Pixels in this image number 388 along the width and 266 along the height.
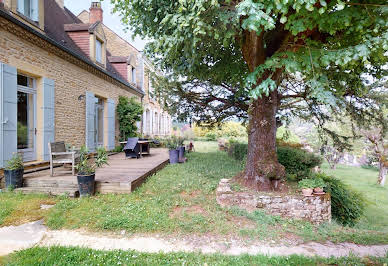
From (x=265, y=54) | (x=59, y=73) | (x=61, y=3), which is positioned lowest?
(x=265, y=54)

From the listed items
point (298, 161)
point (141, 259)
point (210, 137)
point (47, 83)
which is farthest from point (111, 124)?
point (210, 137)

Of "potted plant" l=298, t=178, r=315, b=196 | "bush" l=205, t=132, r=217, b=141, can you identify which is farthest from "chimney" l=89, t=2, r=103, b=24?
"bush" l=205, t=132, r=217, b=141

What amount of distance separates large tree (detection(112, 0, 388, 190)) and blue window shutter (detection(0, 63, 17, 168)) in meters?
3.19

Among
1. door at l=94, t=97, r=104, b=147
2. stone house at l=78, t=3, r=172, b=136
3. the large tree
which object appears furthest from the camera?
stone house at l=78, t=3, r=172, b=136

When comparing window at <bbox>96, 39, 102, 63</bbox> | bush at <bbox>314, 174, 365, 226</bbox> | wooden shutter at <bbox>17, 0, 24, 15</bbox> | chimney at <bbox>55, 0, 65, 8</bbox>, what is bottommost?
bush at <bbox>314, 174, 365, 226</bbox>

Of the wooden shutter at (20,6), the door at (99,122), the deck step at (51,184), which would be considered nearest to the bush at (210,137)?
the door at (99,122)

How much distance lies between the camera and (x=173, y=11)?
4062 mm

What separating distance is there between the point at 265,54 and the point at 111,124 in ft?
26.6

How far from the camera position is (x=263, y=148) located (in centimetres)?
490

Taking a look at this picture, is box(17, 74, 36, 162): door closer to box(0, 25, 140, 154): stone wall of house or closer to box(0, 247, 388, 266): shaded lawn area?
box(0, 25, 140, 154): stone wall of house

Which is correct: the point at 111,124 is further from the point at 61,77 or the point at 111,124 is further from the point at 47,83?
the point at 47,83

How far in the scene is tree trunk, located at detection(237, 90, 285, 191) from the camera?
4754 mm

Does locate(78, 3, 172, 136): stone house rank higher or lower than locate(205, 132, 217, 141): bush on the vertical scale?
higher

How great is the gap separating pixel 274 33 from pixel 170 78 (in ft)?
12.4
